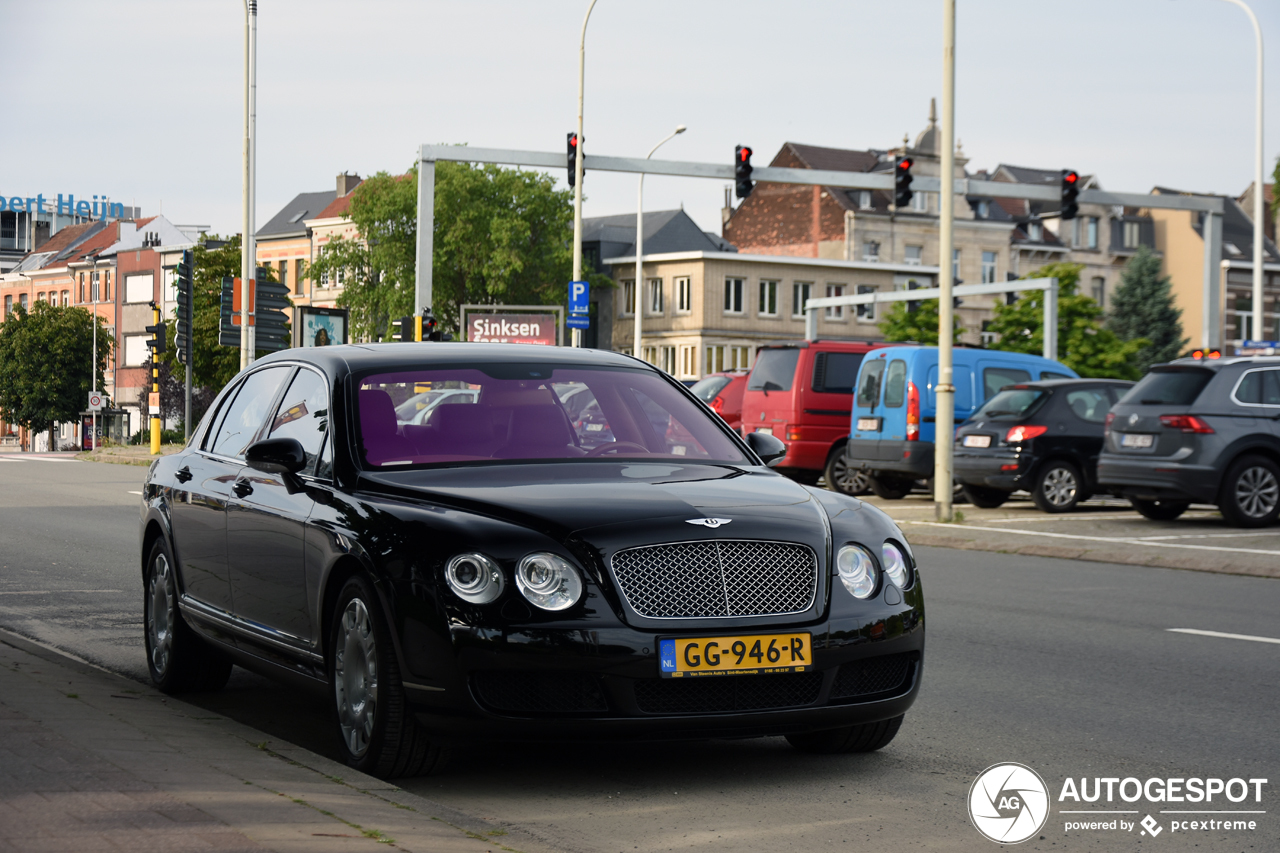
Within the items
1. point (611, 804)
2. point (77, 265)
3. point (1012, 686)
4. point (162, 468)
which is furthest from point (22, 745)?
point (77, 265)

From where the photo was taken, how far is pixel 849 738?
6.25 meters

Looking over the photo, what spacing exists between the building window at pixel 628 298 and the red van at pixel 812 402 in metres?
62.9

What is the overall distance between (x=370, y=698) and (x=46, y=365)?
341ft

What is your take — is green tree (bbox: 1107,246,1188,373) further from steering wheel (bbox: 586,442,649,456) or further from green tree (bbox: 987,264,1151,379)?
steering wheel (bbox: 586,442,649,456)

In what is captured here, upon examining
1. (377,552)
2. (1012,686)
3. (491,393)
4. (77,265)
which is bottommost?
(1012,686)

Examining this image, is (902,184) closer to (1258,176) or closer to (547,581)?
(1258,176)

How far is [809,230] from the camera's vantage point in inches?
3551

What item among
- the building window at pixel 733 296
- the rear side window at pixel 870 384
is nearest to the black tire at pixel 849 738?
the rear side window at pixel 870 384

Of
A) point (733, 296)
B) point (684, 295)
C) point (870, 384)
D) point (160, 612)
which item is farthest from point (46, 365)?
point (160, 612)

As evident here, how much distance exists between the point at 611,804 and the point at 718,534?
3.08 feet

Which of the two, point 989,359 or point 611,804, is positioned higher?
point 989,359

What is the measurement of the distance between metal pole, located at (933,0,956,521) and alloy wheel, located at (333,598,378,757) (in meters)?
14.3

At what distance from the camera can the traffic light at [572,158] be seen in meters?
27.8

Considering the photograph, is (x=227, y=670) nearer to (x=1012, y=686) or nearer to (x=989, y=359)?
(x=1012, y=686)
